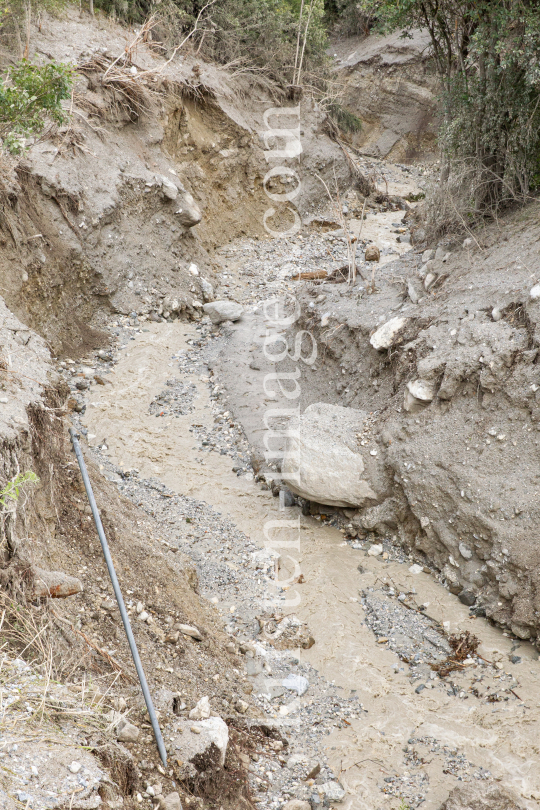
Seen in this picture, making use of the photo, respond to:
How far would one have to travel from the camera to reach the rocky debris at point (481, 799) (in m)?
3.22

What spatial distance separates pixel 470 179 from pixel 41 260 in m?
5.43

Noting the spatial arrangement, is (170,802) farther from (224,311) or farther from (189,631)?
(224,311)

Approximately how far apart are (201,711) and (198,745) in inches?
10.4

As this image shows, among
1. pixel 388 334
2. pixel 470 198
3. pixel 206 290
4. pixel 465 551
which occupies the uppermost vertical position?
pixel 470 198

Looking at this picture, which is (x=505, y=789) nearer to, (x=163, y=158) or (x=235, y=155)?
(x=163, y=158)

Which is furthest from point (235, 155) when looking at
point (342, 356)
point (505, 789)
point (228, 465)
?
point (505, 789)

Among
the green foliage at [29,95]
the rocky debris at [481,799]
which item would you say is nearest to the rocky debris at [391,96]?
the green foliage at [29,95]

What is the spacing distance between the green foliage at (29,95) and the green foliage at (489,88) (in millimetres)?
4216

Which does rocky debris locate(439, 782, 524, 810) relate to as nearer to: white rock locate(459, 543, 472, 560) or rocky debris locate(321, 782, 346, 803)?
rocky debris locate(321, 782, 346, 803)

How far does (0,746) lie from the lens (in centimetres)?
228

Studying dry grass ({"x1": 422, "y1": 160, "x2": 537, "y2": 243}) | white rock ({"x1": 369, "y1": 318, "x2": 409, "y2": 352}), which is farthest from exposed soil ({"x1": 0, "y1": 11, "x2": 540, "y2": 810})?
dry grass ({"x1": 422, "y1": 160, "x2": 537, "y2": 243})

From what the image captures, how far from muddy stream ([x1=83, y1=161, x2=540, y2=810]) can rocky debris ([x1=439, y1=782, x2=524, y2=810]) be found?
0.60 feet

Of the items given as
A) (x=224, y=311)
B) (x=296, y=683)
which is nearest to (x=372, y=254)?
(x=224, y=311)

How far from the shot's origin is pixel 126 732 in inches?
109
